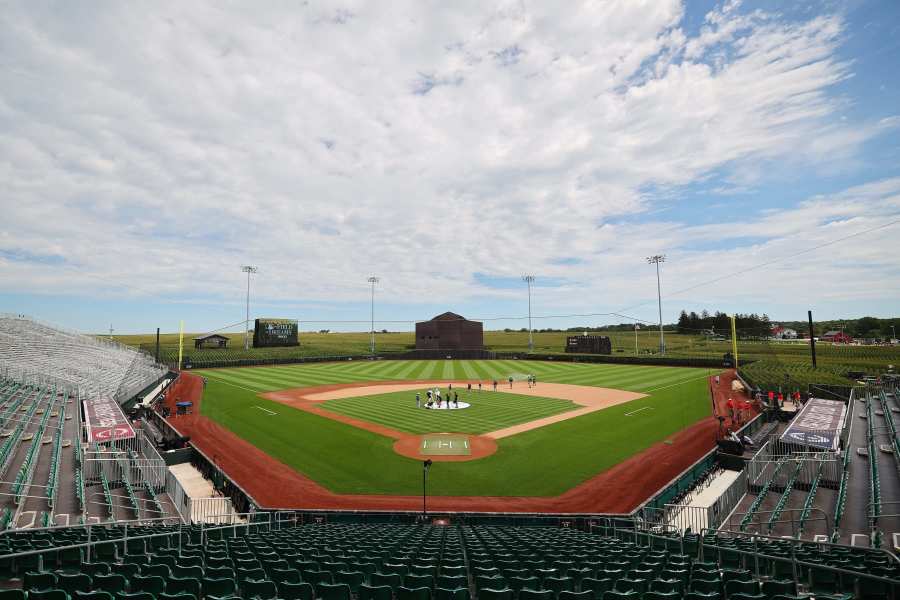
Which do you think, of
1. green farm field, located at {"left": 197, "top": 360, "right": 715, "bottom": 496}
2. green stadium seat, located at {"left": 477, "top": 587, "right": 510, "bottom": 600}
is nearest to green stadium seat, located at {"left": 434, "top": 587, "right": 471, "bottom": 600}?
green stadium seat, located at {"left": 477, "top": 587, "right": 510, "bottom": 600}

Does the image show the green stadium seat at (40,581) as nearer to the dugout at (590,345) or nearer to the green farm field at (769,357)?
the green farm field at (769,357)

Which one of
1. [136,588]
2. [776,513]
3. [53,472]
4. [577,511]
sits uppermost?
[136,588]

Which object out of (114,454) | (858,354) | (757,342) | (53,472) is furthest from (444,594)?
(757,342)

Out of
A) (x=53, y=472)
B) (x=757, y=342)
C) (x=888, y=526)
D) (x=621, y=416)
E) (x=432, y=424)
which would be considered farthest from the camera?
(x=757, y=342)

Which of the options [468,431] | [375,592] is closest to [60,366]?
[468,431]

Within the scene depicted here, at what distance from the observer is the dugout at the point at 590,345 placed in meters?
87.9

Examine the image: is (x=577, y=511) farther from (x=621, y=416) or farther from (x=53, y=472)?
(x=53, y=472)

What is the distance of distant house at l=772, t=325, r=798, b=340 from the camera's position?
86.7 metres

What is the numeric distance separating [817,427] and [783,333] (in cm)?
8575

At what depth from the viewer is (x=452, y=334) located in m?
94.7

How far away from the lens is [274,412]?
1469 inches

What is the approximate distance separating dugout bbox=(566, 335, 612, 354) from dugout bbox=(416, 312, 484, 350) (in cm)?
1931

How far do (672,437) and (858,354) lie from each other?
53.0m

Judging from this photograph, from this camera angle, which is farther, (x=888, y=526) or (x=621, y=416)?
(x=621, y=416)
